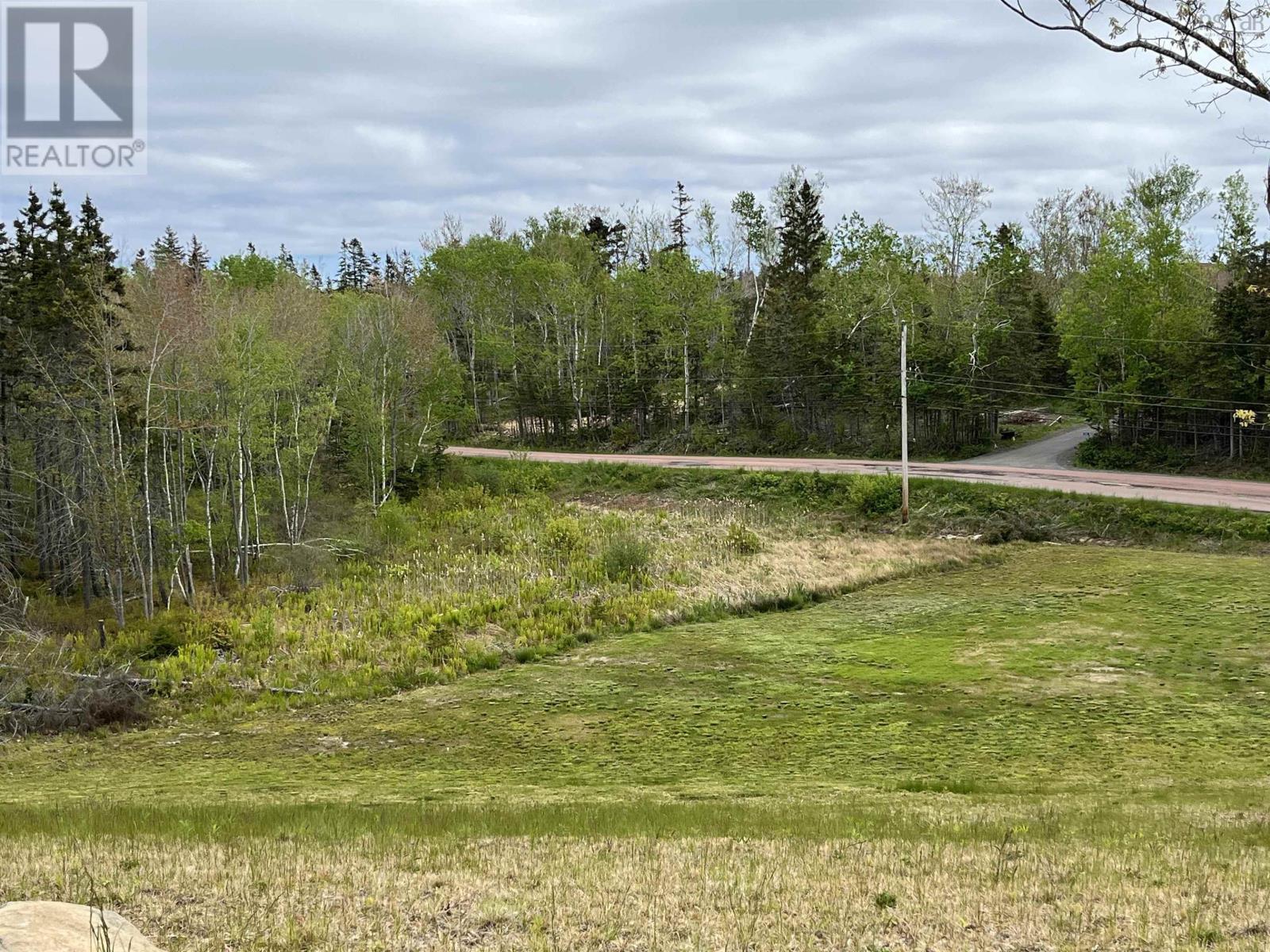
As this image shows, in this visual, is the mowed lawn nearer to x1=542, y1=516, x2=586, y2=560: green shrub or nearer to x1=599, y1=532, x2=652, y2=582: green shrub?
x1=599, y1=532, x2=652, y2=582: green shrub

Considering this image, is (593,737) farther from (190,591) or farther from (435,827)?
(190,591)

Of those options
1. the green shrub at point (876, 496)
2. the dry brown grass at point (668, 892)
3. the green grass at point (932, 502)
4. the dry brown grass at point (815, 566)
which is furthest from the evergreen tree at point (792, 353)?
the dry brown grass at point (668, 892)

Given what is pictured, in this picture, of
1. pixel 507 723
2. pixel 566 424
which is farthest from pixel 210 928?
pixel 566 424

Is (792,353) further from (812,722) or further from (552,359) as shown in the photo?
(812,722)

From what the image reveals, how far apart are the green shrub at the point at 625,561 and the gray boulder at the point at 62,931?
24496 mm

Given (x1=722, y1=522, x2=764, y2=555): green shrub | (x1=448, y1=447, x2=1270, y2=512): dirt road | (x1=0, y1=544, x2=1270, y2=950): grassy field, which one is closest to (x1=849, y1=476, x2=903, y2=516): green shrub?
(x1=448, y1=447, x2=1270, y2=512): dirt road

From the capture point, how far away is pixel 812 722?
1834cm

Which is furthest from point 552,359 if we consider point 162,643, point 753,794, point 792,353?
point 753,794

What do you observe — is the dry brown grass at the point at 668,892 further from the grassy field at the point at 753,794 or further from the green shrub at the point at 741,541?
the green shrub at the point at 741,541

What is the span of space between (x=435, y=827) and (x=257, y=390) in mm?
26134

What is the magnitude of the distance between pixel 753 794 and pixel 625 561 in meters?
17.6

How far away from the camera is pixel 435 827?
37.8 feet

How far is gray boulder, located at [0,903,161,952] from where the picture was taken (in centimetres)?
529

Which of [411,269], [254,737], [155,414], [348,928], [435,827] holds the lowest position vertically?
[254,737]
